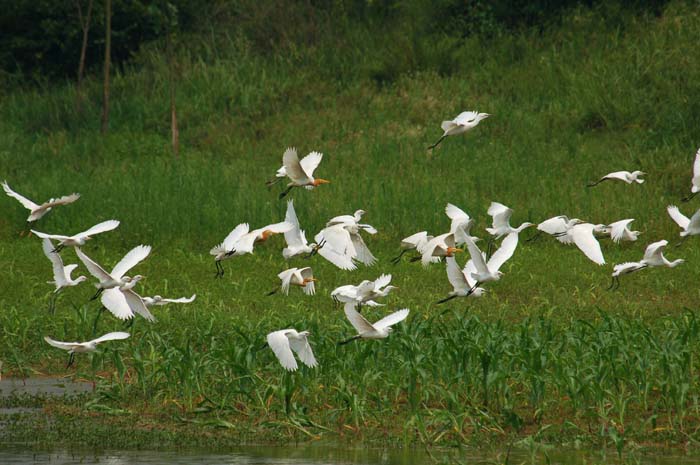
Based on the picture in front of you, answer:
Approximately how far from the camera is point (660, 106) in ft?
63.6

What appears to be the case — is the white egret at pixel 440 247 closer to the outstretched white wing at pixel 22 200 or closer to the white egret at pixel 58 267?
the white egret at pixel 58 267

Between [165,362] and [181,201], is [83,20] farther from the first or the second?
[165,362]

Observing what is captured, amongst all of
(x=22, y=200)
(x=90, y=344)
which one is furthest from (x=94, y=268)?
(x=22, y=200)

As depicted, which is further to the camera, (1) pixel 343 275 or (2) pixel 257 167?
(2) pixel 257 167

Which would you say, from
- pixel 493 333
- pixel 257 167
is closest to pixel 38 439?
pixel 493 333

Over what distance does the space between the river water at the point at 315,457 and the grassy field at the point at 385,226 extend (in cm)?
22

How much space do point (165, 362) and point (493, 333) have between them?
2474 mm

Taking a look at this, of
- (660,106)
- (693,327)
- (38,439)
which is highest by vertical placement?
(38,439)

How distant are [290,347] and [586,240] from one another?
3.29m

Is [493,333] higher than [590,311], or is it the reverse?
[493,333]

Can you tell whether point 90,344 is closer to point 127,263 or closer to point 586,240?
point 127,263

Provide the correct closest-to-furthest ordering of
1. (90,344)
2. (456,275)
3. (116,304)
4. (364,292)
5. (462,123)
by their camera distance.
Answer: (90,344)
(116,304)
(364,292)
(456,275)
(462,123)

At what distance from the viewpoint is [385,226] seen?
1574 centimetres

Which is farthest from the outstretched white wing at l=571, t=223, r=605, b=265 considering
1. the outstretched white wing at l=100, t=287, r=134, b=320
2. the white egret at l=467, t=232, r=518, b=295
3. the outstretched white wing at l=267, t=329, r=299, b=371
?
the outstretched white wing at l=100, t=287, r=134, b=320
